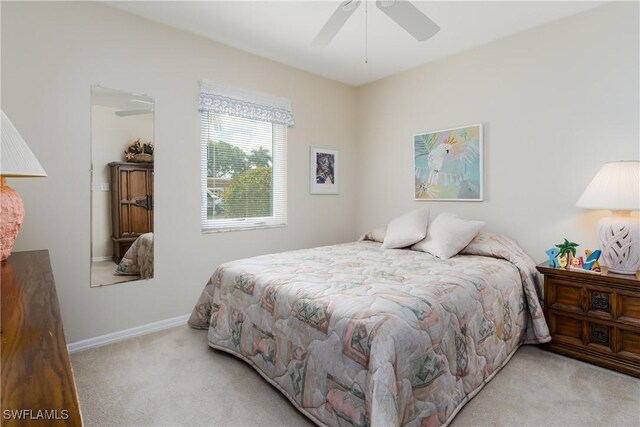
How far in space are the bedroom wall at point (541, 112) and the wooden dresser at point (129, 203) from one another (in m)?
2.65

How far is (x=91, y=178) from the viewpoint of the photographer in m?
2.57

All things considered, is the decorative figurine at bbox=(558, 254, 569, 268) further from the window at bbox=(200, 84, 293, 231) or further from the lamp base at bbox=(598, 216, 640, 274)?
the window at bbox=(200, 84, 293, 231)

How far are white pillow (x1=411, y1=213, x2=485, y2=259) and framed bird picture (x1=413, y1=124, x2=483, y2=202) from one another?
54 centimetres

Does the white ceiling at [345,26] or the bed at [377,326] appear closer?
the bed at [377,326]

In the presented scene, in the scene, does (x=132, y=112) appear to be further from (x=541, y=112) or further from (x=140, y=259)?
(x=541, y=112)

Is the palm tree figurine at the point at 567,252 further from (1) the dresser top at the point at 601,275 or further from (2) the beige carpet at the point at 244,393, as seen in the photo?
(2) the beige carpet at the point at 244,393

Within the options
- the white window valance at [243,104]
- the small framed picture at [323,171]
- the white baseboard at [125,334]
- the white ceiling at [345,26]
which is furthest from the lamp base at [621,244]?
the white baseboard at [125,334]

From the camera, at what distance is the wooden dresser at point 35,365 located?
503 mm

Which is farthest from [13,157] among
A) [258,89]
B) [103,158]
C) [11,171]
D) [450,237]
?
[450,237]

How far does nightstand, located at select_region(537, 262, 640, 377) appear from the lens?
2.15 m

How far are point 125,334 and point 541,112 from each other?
393 centimetres

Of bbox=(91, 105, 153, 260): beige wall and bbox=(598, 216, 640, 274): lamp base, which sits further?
bbox=(91, 105, 153, 260): beige wall

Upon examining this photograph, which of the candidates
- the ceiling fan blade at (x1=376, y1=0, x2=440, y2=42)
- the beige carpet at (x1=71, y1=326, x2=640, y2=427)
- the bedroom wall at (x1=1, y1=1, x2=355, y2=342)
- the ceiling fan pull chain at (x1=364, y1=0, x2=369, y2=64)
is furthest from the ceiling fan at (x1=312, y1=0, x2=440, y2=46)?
the beige carpet at (x1=71, y1=326, x2=640, y2=427)

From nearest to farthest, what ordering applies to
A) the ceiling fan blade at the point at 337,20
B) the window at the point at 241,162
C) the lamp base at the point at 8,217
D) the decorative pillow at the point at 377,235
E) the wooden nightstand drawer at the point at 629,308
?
the lamp base at the point at 8,217 < the ceiling fan blade at the point at 337,20 < the wooden nightstand drawer at the point at 629,308 < the window at the point at 241,162 < the decorative pillow at the point at 377,235
